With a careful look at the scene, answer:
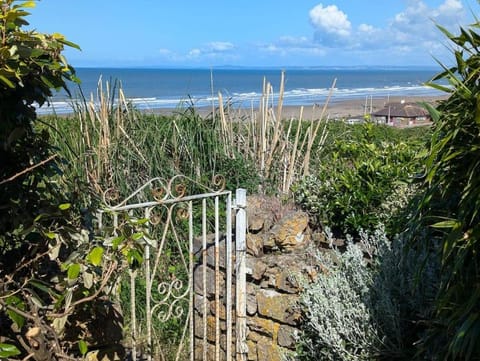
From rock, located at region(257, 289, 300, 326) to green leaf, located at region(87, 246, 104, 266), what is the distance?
1.61m

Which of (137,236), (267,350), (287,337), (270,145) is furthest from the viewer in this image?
(270,145)

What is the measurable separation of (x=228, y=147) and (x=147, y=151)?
801mm

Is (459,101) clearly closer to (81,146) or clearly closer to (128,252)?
(128,252)

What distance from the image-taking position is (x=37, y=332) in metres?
2.07

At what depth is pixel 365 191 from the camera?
3695mm

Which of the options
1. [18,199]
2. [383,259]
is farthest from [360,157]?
[18,199]

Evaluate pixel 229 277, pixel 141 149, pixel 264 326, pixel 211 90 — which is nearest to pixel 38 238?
pixel 229 277

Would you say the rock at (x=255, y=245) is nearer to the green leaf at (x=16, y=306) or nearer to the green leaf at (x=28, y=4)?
the green leaf at (x=16, y=306)

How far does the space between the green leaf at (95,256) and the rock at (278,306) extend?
5.29 ft

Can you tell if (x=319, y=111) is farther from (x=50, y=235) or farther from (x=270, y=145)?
(x=50, y=235)

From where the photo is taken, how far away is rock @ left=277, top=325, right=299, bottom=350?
3.40 m

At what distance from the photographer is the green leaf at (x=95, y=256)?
6.82 feet

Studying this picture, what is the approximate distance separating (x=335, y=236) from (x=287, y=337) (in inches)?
33.2

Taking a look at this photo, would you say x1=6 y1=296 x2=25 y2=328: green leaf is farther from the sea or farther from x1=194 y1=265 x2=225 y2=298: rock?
x1=194 y1=265 x2=225 y2=298: rock
